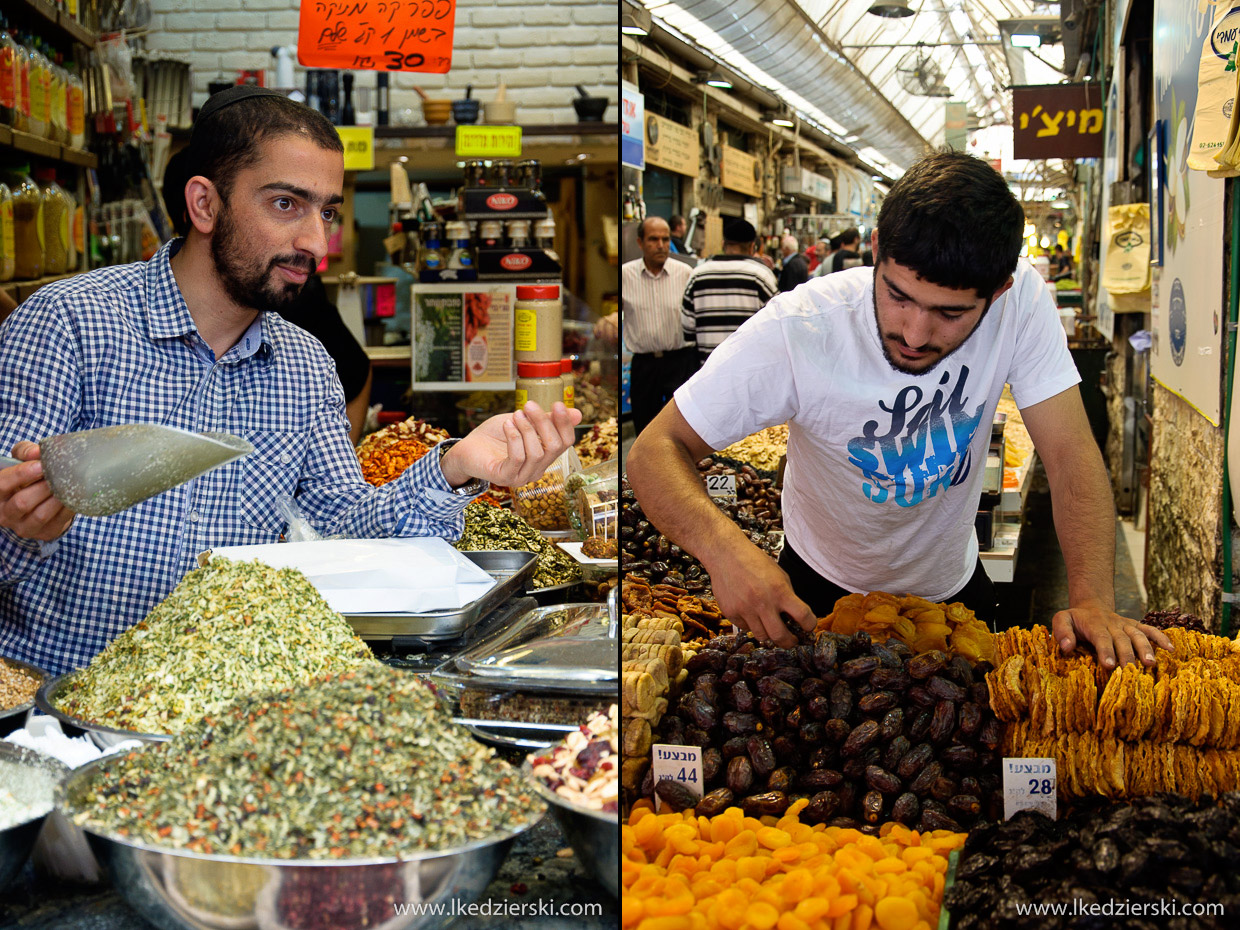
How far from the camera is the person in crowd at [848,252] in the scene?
8.14 metres

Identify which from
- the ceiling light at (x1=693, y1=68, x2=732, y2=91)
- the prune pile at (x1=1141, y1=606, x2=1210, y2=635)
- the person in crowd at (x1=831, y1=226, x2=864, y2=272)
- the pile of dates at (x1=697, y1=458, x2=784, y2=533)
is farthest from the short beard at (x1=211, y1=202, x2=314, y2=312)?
the person in crowd at (x1=831, y1=226, x2=864, y2=272)

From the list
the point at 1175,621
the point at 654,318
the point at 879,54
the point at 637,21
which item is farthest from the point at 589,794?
the point at 654,318

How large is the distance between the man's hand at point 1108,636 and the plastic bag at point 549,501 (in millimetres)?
1154

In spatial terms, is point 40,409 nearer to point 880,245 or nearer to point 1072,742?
point 880,245

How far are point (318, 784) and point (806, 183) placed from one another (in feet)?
43.4

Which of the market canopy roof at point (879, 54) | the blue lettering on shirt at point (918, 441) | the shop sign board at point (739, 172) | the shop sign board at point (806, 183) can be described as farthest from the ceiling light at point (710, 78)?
the shop sign board at point (806, 183)

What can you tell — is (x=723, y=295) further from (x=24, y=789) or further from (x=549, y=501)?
(x=24, y=789)

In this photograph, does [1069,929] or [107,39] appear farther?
[107,39]

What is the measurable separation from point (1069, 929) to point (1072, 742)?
0.36 metres

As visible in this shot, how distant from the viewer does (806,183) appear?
13.3 meters

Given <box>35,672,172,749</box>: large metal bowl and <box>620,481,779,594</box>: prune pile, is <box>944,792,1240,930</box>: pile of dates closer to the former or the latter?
<box>35,672,172,749</box>: large metal bowl

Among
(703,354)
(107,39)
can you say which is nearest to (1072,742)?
(107,39)

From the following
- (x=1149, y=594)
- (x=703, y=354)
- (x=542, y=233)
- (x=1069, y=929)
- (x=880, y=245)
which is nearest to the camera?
(x=1069, y=929)

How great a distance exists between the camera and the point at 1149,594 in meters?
4.38
